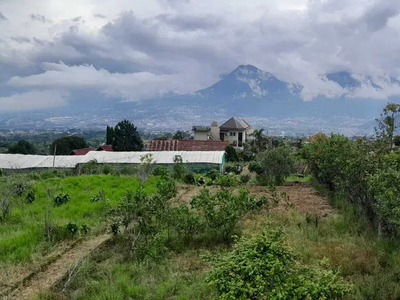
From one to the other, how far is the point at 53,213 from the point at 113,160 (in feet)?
53.8

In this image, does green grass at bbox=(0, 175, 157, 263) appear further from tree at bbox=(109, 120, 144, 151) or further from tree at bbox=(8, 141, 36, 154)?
tree at bbox=(8, 141, 36, 154)

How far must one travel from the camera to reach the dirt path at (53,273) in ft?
17.2

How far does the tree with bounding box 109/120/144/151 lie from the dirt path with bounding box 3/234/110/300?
3374cm

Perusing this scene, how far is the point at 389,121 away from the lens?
493 inches

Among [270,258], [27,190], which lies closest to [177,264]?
[270,258]

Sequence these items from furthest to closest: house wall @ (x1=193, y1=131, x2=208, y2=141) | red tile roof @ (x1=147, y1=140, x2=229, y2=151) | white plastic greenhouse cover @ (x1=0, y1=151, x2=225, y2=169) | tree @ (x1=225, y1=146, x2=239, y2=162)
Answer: house wall @ (x1=193, y1=131, x2=208, y2=141) < red tile roof @ (x1=147, y1=140, x2=229, y2=151) < tree @ (x1=225, y1=146, x2=239, y2=162) < white plastic greenhouse cover @ (x1=0, y1=151, x2=225, y2=169)

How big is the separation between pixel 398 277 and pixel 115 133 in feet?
128

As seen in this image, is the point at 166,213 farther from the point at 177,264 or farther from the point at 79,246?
the point at 79,246

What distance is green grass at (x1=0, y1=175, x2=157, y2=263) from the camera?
265 inches

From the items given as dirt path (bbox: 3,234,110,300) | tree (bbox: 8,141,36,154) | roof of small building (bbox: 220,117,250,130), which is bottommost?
dirt path (bbox: 3,234,110,300)

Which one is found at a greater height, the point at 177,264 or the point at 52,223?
the point at 52,223

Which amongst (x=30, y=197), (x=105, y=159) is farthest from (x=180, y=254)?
(x=105, y=159)

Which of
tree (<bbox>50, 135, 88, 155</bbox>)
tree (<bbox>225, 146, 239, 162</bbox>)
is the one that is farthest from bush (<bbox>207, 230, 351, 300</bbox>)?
tree (<bbox>50, 135, 88, 155</bbox>)

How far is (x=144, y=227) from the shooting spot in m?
7.29
